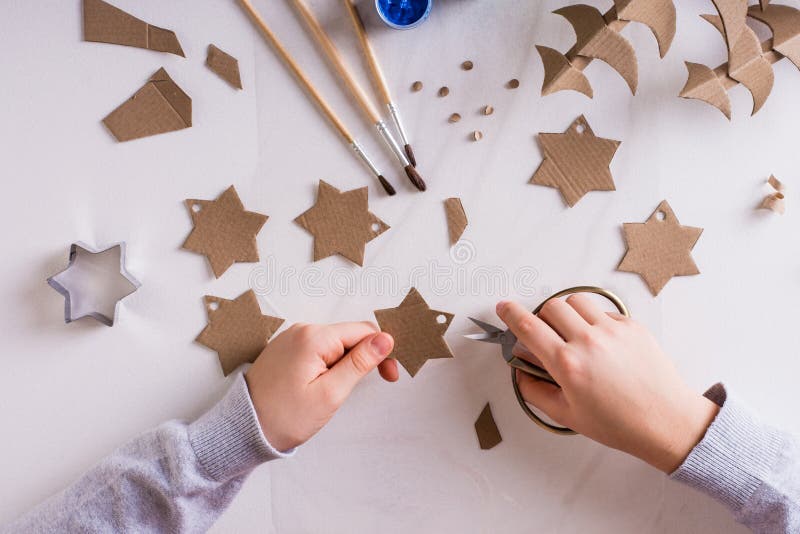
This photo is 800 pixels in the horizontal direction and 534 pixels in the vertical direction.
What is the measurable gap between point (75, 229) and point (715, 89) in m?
0.92

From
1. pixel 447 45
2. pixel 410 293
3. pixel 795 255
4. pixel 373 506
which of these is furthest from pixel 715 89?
pixel 373 506

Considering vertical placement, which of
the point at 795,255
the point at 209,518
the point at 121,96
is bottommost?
the point at 209,518

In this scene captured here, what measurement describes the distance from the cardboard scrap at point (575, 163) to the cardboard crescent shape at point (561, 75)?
61mm

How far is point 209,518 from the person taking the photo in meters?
0.90

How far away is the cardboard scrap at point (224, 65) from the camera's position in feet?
3.09

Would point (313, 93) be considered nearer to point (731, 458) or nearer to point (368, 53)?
point (368, 53)

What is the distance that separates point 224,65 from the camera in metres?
0.94

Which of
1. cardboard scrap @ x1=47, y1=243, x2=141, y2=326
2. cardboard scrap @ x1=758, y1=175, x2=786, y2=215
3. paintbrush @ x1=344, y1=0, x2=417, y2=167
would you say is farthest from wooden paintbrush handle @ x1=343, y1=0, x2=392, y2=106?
cardboard scrap @ x1=758, y1=175, x2=786, y2=215

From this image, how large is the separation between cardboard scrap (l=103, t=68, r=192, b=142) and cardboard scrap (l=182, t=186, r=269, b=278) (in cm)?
12

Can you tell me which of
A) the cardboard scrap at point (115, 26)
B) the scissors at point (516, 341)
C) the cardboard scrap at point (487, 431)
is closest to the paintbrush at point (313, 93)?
the cardboard scrap at point (115, 26)

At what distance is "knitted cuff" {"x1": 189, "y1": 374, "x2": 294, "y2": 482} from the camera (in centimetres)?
84

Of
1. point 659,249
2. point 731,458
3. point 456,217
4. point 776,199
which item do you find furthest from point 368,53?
point 731,458

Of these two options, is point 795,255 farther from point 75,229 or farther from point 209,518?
point 75,229

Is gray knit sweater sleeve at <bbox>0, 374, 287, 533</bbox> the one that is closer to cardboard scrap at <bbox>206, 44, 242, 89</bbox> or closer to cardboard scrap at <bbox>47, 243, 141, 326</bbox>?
cardboard scrap at <bbox>47, 243, 141, 326</bbox>
